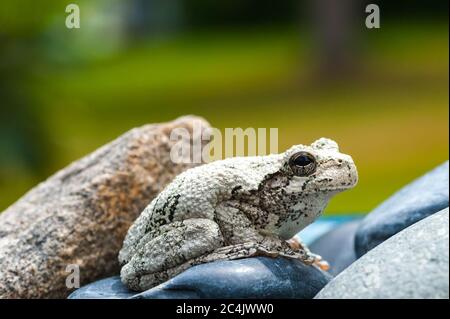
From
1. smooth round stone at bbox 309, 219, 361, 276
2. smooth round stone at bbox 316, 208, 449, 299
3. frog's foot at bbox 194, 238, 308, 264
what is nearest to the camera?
smooth round stone at bbox 316, 208, 449, 299

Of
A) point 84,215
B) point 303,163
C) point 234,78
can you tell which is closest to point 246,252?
point 303,163

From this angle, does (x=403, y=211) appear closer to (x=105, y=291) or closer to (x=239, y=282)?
(x=239, y=282)

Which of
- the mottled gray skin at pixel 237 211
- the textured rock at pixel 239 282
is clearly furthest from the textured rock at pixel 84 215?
the textured rock at pixel 239 282

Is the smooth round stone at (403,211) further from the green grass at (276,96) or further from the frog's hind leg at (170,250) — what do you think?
the green grass at (276,96)

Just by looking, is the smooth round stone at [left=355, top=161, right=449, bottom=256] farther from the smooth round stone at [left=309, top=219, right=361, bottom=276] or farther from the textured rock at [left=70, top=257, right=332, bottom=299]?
the textured rock at [left=70, top=257, right=332, bottom=299]

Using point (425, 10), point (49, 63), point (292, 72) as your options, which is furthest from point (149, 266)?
point (425, 10)

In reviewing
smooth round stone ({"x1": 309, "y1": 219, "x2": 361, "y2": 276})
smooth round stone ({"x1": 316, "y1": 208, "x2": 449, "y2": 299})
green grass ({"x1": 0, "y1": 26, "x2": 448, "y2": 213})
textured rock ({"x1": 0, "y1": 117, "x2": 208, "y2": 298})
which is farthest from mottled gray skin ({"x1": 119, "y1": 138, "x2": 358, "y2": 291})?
green grass ({"x1": 0, "y1": 26, "x2": 448, "y2": 213})

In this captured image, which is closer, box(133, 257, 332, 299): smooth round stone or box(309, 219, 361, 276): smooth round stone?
box(133, 257, 332, 299): smooth round stone
